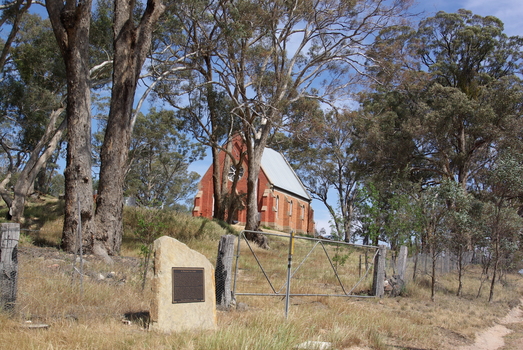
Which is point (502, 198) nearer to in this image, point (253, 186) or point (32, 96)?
point (253, 186)

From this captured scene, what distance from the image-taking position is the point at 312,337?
732 centimetres

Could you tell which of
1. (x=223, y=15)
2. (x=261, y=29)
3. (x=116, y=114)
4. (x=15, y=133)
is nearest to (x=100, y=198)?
(x=116, y=114)

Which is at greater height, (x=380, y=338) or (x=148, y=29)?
(x=148, y=29)

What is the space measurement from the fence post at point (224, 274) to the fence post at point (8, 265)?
371 cm

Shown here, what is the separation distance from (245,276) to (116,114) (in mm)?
6639

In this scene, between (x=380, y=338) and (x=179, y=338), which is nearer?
(x=179, y=338)

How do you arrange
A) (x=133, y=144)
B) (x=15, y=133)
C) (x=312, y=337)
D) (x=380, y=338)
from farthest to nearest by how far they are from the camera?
(x=133, y=144), (x=15, y=133), (x=380, y=338), (x=312, y=337)

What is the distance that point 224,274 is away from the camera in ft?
29.8

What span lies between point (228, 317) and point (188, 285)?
1.40 m

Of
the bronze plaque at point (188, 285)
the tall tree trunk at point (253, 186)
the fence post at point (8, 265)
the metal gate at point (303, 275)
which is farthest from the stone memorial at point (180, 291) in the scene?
the tall tree trunk at point (253, 186)

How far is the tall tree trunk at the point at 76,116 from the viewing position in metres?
12.8

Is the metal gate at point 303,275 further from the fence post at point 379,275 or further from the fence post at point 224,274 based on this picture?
the fence post at point 224,274

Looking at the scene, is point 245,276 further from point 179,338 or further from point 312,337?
point 179,338

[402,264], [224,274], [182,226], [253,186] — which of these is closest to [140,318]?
[224,274]
